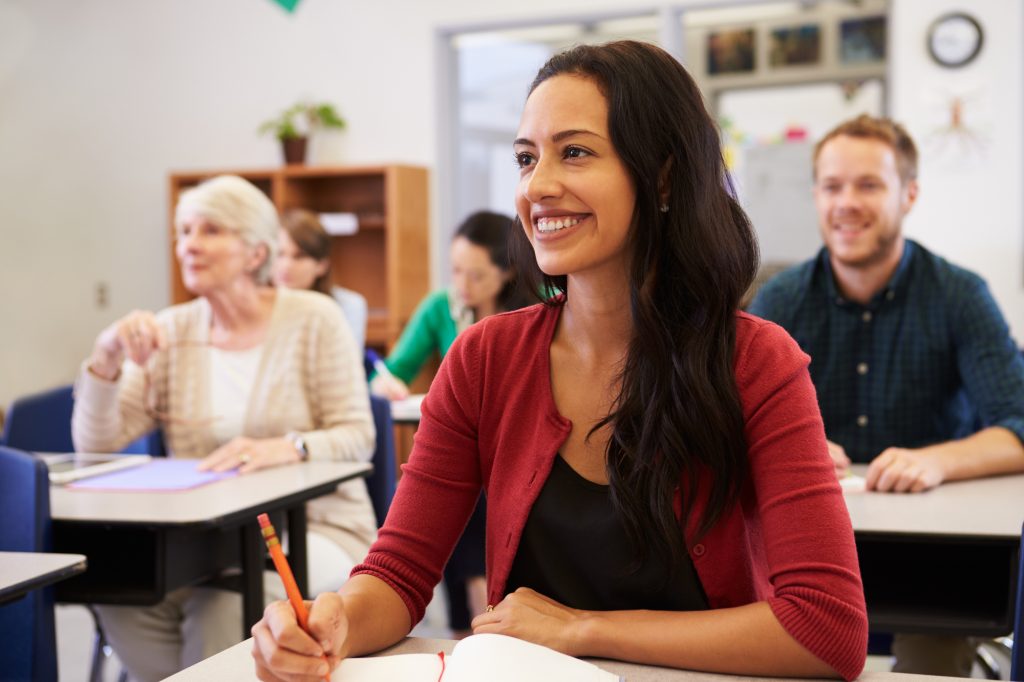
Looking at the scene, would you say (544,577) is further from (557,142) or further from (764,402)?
(557,142)

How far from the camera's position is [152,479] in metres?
2.32

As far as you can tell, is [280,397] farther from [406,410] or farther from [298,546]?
[406,410]

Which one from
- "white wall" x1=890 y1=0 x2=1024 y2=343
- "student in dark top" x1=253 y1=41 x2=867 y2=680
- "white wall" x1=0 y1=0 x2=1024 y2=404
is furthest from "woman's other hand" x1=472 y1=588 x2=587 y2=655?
"white wall" x1=0 y1=0 x2=1024 y2=404

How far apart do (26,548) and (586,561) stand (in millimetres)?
1153

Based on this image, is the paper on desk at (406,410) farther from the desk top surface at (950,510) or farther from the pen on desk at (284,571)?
the pen on desk at (284,571)

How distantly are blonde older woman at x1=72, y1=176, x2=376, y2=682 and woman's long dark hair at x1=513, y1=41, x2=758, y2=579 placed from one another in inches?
53.0

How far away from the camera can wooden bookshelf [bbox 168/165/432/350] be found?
19.5 feet

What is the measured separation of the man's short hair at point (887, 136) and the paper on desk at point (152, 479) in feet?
5.31

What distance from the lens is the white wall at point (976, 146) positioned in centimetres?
512

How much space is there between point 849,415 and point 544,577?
1378 millimetres

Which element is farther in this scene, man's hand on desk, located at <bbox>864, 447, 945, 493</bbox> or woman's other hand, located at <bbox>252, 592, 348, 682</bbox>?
man's hand on desk, located at <bbox>864, 447, 945, 493</bbox>

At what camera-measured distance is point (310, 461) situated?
2.54 metres

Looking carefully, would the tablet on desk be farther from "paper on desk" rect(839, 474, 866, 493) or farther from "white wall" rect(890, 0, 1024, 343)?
"white wall" rect(890, 0, 1024, 343)

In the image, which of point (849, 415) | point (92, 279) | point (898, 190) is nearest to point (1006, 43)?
point (898, 190)
